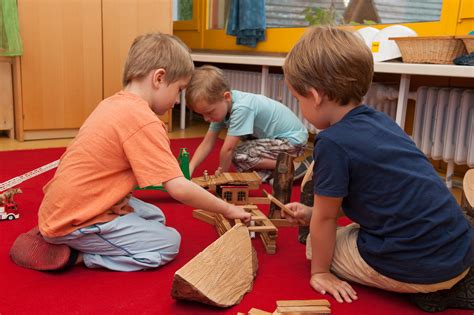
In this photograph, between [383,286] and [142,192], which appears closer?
[383,286]

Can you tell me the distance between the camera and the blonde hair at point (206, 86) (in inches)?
69.9

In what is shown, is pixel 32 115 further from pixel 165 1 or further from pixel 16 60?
pixel 165 1

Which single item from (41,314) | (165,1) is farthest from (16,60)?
(41,314)

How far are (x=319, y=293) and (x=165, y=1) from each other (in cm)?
247

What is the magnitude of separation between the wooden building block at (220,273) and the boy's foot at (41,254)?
12.6 inches

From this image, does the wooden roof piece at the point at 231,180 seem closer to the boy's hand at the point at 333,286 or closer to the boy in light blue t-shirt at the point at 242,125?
the boy in light blue t-shirt at the point at 242,125

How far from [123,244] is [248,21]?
2.23 m

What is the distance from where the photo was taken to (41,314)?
3.23 ft

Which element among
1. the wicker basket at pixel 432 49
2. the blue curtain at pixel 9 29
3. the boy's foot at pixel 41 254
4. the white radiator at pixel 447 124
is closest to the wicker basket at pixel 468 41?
the wicker basket at pixel 432 49

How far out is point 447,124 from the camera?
2.04 meters

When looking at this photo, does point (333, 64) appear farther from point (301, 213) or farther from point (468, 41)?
point (468, 41)

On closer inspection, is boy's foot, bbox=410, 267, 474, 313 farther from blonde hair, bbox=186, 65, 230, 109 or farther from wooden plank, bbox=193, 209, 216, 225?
blonde hair, bbox=186, 65, 230, 109

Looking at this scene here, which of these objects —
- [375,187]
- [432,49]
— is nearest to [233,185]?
[375,187]

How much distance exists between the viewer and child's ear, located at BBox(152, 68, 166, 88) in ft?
3.98
